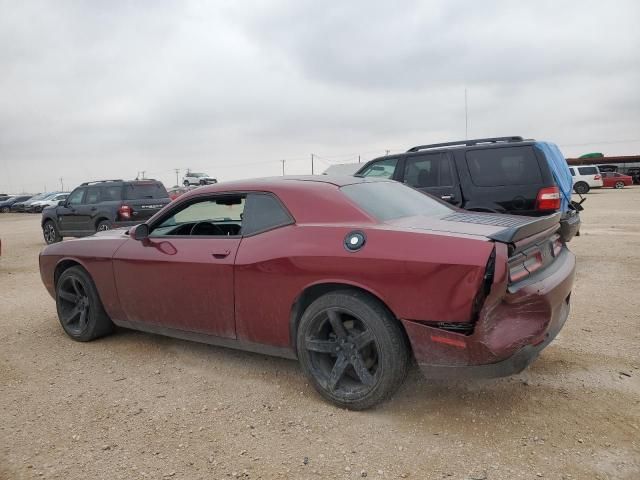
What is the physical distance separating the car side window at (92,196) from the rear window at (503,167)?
9.40m

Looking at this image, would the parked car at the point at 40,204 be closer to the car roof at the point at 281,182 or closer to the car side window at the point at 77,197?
the car side window at the point at 77,197

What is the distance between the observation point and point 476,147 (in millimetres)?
7016

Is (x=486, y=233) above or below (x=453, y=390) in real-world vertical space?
above

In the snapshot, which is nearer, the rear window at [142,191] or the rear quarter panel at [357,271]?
the rear quarter panel at [357,271]

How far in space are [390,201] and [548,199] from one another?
368 cm

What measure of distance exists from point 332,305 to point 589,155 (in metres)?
56.2

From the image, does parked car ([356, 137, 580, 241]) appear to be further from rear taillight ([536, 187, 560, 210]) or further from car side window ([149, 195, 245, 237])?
car side window ([149, 195, 245, 237])

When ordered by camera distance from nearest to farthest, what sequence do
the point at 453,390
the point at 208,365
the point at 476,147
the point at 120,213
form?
the point at 453,390, the point at 208,365, the point at 476,147, the point at 120,213

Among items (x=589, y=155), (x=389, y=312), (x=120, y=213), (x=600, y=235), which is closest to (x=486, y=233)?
(x=389, y=312)

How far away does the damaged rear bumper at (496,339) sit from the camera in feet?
8.93

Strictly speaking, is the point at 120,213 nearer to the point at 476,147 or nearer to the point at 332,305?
the point at 476,147

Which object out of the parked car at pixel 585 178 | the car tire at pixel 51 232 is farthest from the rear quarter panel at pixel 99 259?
the parked car at pixel 585 178

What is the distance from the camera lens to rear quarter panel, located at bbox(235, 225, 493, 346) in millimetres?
2715

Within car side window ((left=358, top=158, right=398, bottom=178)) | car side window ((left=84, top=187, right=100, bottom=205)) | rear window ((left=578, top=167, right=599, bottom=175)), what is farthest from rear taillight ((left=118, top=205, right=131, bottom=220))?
rear window ((left=578, top=167, right=599, bottom=175))
